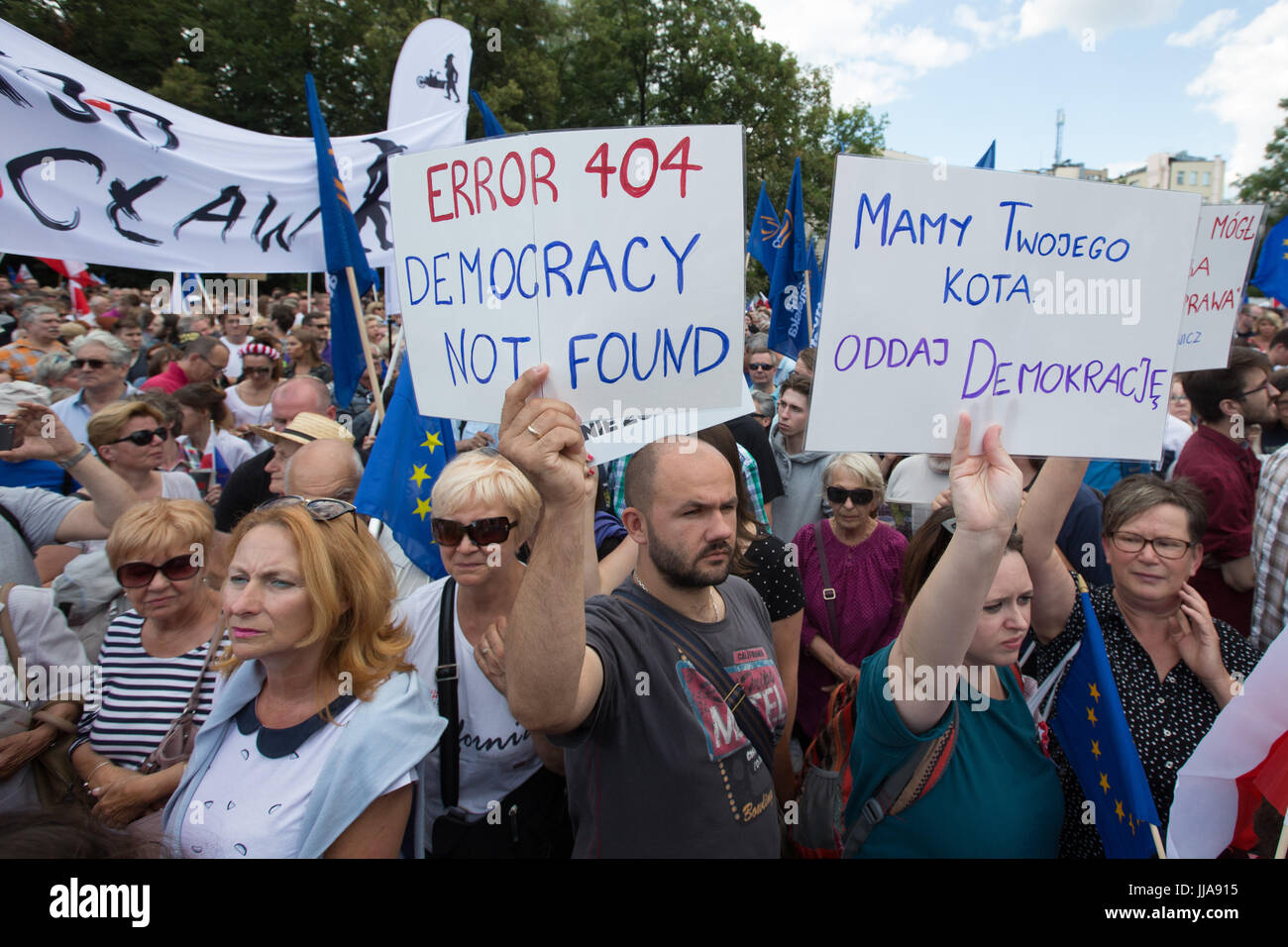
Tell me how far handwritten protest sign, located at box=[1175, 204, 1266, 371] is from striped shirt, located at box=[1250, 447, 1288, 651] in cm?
62

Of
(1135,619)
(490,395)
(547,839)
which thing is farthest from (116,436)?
(1135,619)

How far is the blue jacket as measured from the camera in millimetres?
1749

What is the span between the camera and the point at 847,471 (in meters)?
3.69

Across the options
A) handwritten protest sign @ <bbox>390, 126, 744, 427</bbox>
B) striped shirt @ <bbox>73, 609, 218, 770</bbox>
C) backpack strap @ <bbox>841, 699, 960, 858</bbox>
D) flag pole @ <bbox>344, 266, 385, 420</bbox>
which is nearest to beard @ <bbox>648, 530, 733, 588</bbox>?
handwritten protest sign @ <bbox>390, 126, 744, 427</bbox>

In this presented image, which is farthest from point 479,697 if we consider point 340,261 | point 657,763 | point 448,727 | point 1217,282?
point 1217,282

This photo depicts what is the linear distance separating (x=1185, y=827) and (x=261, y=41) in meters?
32.6

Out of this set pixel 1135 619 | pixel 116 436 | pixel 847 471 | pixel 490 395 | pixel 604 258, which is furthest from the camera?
pixel 847 471

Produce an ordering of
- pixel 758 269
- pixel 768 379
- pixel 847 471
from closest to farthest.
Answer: pixel 847 471, pixel 768 379, pixel 758 269

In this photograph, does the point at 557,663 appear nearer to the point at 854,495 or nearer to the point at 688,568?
the point at 688,568

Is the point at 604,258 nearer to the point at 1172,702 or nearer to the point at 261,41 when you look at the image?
the point at 1172,702

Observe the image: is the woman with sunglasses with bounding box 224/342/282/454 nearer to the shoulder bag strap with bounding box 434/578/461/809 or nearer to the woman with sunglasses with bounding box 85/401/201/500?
the woman with sunglasses with bounding box 85/401/201/500

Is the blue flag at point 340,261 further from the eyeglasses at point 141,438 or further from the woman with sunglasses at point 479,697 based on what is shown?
the woman with sunglasses at point 479,697

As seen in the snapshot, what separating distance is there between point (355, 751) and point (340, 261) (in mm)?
3073

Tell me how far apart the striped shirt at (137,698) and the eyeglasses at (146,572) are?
19 centimetres
